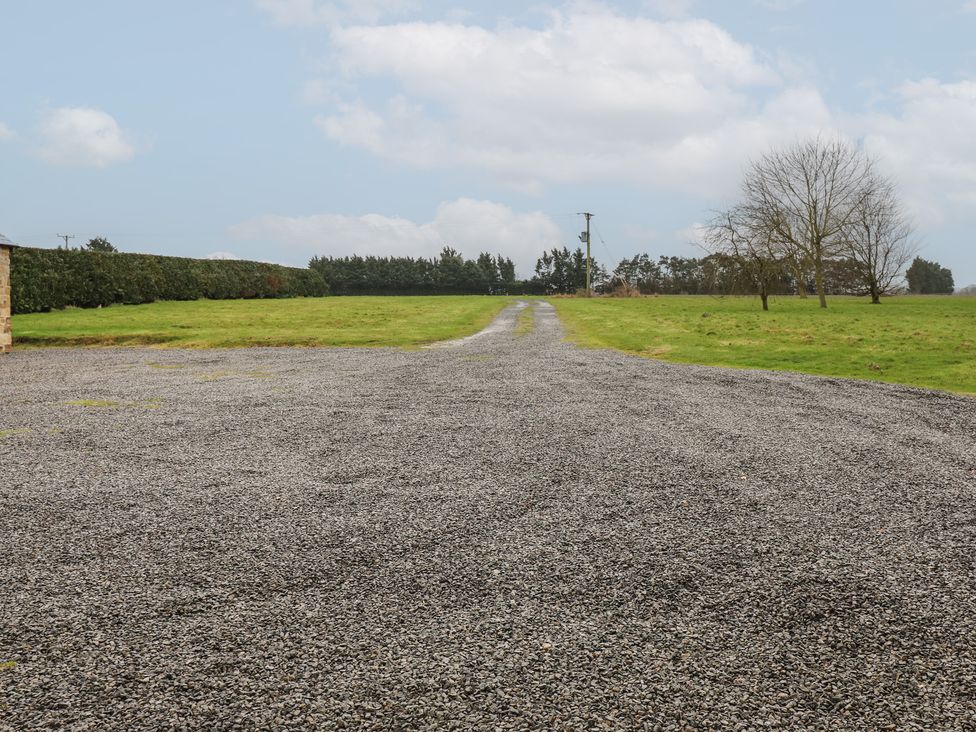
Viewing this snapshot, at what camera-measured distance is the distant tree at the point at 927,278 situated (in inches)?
4141

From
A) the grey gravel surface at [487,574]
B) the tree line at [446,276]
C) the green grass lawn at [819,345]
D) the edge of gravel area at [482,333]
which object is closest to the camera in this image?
the grey gravel surface at [487,574]

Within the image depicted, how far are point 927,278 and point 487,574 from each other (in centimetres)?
12884

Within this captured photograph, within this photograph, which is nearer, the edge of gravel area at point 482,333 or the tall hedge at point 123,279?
the edge of gravel area at point 482,333

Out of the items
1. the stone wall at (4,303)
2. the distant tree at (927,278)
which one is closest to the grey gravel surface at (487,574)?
the stone wall at (4,303)

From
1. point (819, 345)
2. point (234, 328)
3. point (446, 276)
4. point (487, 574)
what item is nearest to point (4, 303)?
point (234, 328)

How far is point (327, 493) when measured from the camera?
4875 mm

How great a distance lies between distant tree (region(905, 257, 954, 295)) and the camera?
10519 cm

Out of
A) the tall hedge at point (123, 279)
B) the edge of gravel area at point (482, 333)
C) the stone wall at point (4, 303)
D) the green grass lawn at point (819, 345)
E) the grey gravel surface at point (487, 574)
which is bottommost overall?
the grey gravel surface at point (487, 574)

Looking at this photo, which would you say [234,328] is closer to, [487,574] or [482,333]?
[482,333]

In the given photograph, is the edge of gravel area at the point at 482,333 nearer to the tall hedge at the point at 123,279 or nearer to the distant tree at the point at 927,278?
the tall hedge at the point at 123,279

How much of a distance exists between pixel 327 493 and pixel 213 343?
48.6ft

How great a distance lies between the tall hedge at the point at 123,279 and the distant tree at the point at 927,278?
4051 inches

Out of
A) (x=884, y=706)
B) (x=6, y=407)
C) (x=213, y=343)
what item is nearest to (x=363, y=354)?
(x=213, y=343)

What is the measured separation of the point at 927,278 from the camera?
10688 cm
